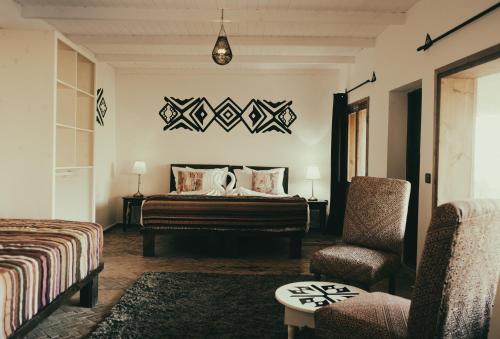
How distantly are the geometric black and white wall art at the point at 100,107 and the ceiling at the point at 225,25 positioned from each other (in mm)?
678

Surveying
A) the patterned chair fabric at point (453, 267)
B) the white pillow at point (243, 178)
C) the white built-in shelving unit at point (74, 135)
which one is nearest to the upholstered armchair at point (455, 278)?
the patterned chair fabric at point (453, 267)

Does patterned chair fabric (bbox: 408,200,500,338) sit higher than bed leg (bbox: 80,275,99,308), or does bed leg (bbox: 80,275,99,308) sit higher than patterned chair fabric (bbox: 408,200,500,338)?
patterned chair fabric (bbox: 408,200,500,338)

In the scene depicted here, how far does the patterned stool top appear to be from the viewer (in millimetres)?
2406

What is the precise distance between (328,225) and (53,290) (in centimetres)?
486

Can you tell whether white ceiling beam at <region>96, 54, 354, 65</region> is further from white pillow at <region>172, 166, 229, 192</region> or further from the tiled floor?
the tiled floor

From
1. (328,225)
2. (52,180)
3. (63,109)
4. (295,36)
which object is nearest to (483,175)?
(295,36)

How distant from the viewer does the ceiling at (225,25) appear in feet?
13.2

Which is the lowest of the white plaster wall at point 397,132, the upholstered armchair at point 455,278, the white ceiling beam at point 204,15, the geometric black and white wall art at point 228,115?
the upholstered armchair at point 455,278

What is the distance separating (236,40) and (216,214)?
209cm

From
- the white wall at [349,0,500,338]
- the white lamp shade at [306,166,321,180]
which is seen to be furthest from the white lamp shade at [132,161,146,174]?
the white wall at [349,0,500,338]

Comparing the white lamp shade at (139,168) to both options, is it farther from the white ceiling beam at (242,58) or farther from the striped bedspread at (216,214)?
the striped bedspread at (216,214)

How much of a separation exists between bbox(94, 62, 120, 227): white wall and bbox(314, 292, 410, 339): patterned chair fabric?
521cm

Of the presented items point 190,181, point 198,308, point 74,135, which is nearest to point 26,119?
point 74,135

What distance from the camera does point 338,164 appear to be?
6547mm
